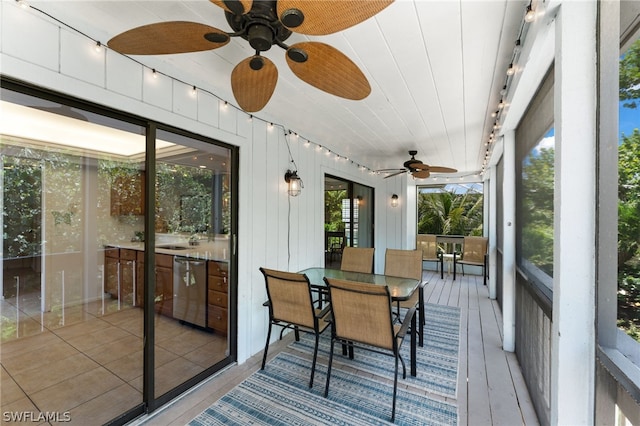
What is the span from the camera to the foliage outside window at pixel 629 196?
94cm

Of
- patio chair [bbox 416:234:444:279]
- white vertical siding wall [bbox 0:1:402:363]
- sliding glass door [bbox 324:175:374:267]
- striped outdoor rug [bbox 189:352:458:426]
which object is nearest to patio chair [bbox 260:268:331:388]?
striped outdoor rug [bbox 189:352:458:426]

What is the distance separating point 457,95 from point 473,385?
257 cm

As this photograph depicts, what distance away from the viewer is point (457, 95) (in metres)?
2.44

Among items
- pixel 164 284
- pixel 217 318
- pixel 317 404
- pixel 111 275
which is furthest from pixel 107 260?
pixel 317 404

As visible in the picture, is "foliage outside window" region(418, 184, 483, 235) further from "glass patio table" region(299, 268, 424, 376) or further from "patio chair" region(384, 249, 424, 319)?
"glass patio table" region(299, 268, 424, 376)

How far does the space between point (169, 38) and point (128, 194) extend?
158 centimetres

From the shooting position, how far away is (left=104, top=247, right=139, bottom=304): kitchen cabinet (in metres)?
2.27

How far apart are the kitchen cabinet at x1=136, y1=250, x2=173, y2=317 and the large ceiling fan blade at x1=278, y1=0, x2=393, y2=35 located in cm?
192

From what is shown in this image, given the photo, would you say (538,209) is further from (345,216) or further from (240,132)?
(345,216)

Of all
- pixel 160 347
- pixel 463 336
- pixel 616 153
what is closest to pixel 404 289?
pixel 463 336

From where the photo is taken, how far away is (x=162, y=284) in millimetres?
2314

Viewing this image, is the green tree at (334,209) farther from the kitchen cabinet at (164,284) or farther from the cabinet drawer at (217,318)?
the kitchen cabinet at (164,284)

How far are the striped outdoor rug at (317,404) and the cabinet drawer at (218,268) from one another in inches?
38.7

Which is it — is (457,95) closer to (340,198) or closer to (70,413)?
(340,198)
